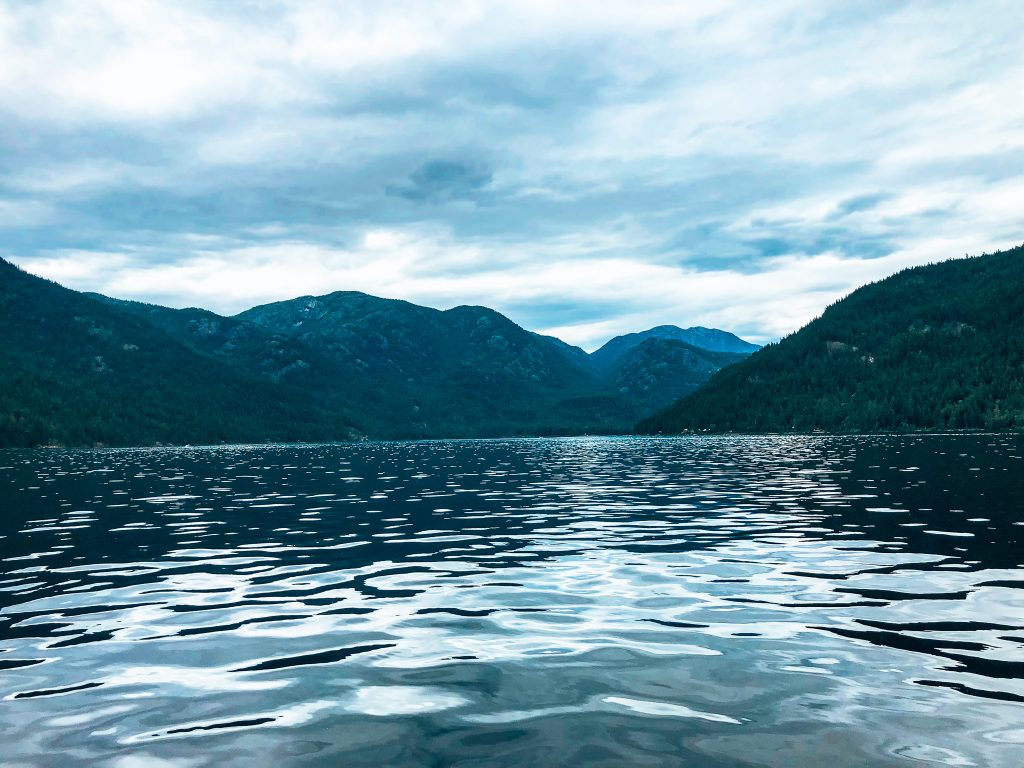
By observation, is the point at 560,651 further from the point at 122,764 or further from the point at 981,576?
→ the point at 981,576

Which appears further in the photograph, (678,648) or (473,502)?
(473,502)

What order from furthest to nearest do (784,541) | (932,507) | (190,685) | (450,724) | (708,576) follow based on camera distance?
(932,507) < (784,541) < (708,576) < (190,685) < (450,724)

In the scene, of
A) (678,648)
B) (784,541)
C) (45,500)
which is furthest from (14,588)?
(45,500)

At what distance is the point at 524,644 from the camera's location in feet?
47.9

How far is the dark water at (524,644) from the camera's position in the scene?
388 inches

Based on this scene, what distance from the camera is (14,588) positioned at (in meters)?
21.1

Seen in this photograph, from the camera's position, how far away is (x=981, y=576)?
1973 centimetres

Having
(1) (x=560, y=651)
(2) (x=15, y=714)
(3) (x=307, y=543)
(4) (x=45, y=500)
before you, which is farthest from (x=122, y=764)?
(4) (x=45, y=500)

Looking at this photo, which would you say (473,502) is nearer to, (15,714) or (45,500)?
(45,500)

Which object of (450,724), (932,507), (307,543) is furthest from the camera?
(932,507)

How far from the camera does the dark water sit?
9.87 metres

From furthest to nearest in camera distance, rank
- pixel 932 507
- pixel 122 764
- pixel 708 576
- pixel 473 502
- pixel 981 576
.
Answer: pixel 473 502
pixel 932 507
pixel 708 576
pixel 981 576
pixel 122 764

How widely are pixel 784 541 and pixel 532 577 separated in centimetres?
1131

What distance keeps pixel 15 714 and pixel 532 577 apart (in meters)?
13.5
